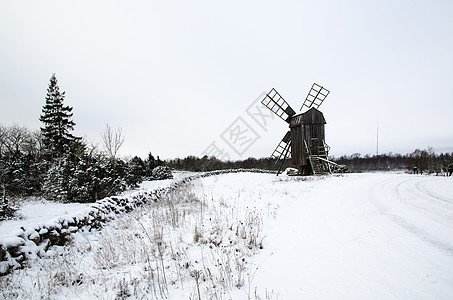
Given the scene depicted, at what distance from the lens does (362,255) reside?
2887 mm

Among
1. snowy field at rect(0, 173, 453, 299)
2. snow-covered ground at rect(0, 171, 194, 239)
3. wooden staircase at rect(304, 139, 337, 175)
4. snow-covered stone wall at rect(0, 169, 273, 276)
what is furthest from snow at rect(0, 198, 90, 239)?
wooden staircase at rect(304, 139, 337, 175)

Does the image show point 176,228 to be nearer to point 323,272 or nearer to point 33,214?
point 323,272

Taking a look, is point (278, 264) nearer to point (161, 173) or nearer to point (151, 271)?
point (151, 271)

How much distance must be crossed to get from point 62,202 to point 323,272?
55.3ft

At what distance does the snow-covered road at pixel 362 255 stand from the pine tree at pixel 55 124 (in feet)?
94.5

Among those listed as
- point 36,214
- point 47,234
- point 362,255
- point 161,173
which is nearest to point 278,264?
point 362,255

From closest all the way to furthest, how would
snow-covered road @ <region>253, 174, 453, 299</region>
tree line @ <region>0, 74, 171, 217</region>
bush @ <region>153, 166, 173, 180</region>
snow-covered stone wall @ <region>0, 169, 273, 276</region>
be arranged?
1. snow-covered road @ <region>253, 174, 453, 299</region>
2. snow-covered stone wall @ <region>0, 169, 273, 276</region>
3. tree line @ <region>0, 74, 171, 217</region>
4. bush @ <region>153, 166, 173, 180</region>

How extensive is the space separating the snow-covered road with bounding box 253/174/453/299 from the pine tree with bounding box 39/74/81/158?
94.5 feet

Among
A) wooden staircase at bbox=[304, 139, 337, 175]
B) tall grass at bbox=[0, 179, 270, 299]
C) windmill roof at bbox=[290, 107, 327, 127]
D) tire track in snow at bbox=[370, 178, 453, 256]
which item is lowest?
tall grass at bbox=[0, 179, 270, 299]

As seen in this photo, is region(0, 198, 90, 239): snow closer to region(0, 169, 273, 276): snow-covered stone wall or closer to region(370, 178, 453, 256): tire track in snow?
region(0, 169, 273, 276): snow-covered stone wall

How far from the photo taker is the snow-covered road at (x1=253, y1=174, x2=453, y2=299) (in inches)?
84.0

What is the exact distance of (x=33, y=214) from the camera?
32.2ft

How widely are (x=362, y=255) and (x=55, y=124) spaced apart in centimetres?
3294

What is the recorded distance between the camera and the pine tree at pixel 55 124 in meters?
24.2
